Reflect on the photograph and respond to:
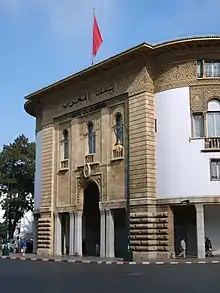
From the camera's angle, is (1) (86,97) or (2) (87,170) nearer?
(2) (87,170)

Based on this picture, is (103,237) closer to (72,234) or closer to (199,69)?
(72,234)

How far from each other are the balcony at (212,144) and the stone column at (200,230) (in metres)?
3.16

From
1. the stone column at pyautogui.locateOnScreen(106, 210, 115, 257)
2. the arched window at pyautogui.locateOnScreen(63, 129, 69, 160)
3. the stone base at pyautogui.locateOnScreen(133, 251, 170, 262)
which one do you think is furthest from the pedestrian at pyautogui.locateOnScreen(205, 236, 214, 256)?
the arched window at pyautogui.locateOnScreen(63, 129, 69, 160)

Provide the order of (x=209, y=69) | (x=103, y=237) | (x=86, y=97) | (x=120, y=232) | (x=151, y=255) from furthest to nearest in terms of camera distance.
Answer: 1. (x=86, y=97)
2. (x=120, y=232)
3. (x=103, y=237)
4. (x=209, y=69)
5. (x=151, y=255)

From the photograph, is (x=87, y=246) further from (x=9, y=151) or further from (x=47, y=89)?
(x=9, y=151)

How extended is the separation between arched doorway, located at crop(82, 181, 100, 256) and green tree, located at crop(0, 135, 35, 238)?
21461mm

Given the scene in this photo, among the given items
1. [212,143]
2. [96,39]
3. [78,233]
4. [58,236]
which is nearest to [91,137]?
→ [78,233]

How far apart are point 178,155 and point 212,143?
6.52 ft

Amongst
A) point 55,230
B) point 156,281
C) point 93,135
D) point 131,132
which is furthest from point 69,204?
point 156,281

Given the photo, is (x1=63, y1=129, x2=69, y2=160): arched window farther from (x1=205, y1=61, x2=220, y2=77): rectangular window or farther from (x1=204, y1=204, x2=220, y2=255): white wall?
(x1=205, y1=61, x2=220, y2=77): rectangular window

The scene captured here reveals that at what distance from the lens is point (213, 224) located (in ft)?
90.5

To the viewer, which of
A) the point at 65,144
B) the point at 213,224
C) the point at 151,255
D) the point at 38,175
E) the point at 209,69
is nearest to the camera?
the point at 151,255

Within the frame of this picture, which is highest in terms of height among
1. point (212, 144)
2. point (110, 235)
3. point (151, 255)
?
point (212, 144)

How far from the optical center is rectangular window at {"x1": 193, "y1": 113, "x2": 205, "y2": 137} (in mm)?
27250
